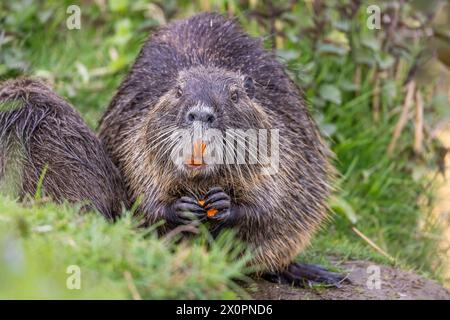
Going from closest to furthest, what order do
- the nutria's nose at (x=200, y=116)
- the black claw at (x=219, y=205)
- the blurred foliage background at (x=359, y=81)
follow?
the nutria's nose at (x=200, y=116), the black claw at (x=219, y=205), the blurred foliage background at (x=359, y=81)

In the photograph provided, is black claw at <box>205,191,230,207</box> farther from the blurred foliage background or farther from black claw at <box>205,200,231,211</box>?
the blurred foliage background

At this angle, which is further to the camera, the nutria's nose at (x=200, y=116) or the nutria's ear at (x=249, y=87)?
the nutria's ear at (x=249, y=87)

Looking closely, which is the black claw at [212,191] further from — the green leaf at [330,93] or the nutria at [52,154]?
the green leaf at [330,93]

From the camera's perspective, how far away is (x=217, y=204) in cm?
Result: 440

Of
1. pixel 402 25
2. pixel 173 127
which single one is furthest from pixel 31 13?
pixel 173 127

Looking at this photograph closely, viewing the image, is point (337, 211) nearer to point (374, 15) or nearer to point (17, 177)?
point (374, 15)

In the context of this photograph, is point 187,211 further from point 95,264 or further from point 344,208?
point 344,208

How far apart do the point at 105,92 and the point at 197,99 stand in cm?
293

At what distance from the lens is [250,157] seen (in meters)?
4.49

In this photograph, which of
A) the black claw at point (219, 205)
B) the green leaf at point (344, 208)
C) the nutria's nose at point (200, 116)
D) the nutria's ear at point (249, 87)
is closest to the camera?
the nutria's nose at point (200, 116)

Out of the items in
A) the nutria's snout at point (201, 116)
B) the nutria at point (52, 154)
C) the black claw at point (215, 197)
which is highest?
the nutria's snout at point (201, 116)

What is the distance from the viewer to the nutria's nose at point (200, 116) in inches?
165

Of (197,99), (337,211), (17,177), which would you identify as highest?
(197,99)

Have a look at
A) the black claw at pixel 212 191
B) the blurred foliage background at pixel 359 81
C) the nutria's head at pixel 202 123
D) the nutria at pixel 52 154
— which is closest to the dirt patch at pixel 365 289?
the black claw at pixel 212 191
